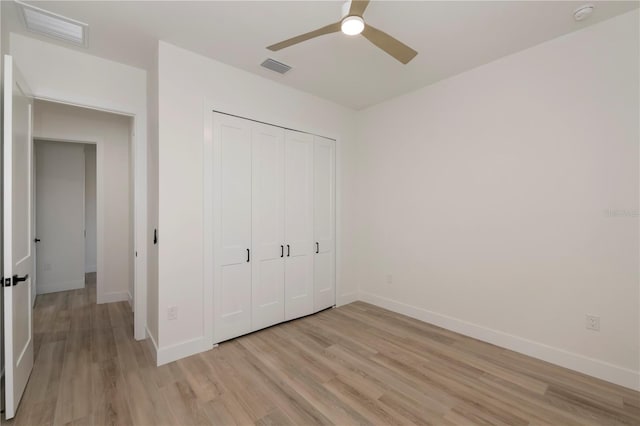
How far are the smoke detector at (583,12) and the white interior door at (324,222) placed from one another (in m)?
2.61

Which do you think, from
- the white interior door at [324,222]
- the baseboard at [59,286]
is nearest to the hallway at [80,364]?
the baseboard at [59,286]

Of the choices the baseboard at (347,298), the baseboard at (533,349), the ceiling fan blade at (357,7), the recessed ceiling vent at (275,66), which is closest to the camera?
the ceiling fan blade at (357,7)

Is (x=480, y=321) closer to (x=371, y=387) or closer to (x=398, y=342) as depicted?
(x=398, y=342)

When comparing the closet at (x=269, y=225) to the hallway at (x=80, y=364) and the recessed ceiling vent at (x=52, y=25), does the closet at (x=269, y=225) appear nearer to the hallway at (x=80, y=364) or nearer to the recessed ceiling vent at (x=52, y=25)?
the hallway at (x=80, y=364)

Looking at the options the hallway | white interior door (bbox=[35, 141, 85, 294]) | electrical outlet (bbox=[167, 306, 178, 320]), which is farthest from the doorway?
A: electrical outlet (bbox=[167, 306, 178, 320])

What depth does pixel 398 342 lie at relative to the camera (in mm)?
2912

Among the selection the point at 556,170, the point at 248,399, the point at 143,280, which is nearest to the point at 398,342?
the point at 248,399

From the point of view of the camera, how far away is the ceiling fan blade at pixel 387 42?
1.81 m

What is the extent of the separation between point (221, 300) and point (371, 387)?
64.7 inches

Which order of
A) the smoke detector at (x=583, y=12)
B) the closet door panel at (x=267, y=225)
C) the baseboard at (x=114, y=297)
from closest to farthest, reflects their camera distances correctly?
1. the smoke detector at (x=583, y=12)
2. the closet door panel at (x=267, y=225)
3. the baseboard at (x=114, y=297)

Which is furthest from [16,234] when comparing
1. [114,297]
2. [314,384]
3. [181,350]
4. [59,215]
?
[59,215]

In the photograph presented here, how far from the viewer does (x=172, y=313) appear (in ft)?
8.39

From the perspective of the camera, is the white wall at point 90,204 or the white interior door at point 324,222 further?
the white wall at point 90,204

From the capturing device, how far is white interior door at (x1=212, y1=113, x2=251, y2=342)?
2.85 metres
